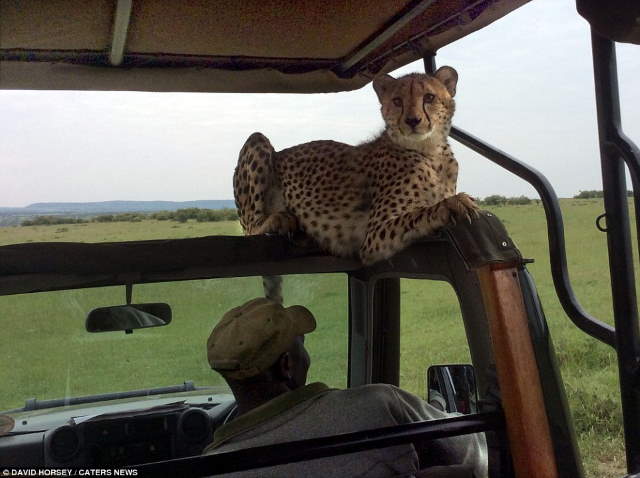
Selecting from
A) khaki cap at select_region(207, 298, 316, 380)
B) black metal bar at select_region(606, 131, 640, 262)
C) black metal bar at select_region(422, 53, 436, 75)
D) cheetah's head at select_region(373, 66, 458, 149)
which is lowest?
khaki cap at select_region(207, 298, 316, 380)

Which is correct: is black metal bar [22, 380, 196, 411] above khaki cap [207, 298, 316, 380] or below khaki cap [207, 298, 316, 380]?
below

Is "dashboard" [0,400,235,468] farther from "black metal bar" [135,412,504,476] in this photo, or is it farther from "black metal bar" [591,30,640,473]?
"black metal bar" [591,30,640,473]

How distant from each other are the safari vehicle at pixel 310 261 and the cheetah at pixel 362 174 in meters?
0.12

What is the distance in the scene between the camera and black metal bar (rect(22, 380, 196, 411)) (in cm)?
181

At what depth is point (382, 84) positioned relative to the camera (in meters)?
2.76

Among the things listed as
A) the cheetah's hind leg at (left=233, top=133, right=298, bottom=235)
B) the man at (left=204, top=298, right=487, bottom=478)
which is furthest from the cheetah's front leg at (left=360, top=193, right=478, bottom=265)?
the cheetah's hind leg at (left=233, top=133, right=298, bottom=235)

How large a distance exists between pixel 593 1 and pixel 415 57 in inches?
40.9

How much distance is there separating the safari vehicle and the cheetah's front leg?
0.18 feet

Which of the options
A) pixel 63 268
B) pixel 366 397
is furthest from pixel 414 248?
pixel 63 268

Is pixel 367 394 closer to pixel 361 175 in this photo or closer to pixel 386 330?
pixel 386 330

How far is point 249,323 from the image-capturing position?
1490 millimetres

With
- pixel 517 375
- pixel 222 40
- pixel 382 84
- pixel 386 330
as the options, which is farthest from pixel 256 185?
pixel 517 375

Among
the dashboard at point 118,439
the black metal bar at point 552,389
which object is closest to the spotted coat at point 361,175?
the dashboard at point 118,439

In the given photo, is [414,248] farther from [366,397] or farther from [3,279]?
[3,279]
